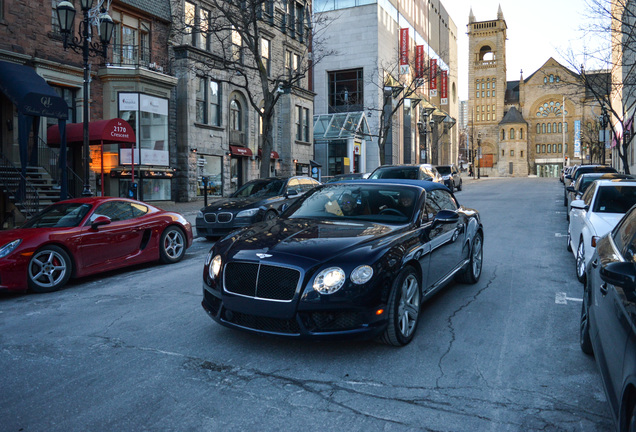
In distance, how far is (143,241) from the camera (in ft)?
29.7

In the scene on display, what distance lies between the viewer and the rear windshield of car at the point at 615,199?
7.45 meters

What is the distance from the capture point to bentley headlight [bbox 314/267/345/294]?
4188 millimetres

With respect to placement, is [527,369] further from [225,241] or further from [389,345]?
[225,241]

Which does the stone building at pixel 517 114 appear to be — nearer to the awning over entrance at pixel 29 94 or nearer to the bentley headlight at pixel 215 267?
the awning over entrance at pixel 29 94

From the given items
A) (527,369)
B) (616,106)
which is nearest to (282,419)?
(527,369)

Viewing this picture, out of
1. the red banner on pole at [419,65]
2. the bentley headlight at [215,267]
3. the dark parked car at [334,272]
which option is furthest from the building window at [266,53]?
the bentley headlight at [215,267]

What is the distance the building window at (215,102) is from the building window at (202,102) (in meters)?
0.33

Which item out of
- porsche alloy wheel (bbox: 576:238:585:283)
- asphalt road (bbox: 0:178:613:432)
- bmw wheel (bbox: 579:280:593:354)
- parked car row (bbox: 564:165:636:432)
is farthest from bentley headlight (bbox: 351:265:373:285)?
porsche alloy wheel (bbox: 576:238:585:283)

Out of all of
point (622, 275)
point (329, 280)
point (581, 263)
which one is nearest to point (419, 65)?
point (581, 263)

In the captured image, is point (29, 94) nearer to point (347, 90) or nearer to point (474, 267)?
point (474, 267)

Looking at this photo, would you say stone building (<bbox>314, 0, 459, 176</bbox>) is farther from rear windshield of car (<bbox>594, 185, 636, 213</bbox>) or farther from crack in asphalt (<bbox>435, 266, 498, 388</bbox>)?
crack in asphalt (<bbox>435, 266, 498, 388</bbox>)

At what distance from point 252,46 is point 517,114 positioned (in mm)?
91330

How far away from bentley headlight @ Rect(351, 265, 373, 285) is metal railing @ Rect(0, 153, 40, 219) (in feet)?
42.0

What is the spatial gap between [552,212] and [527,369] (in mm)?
15953
